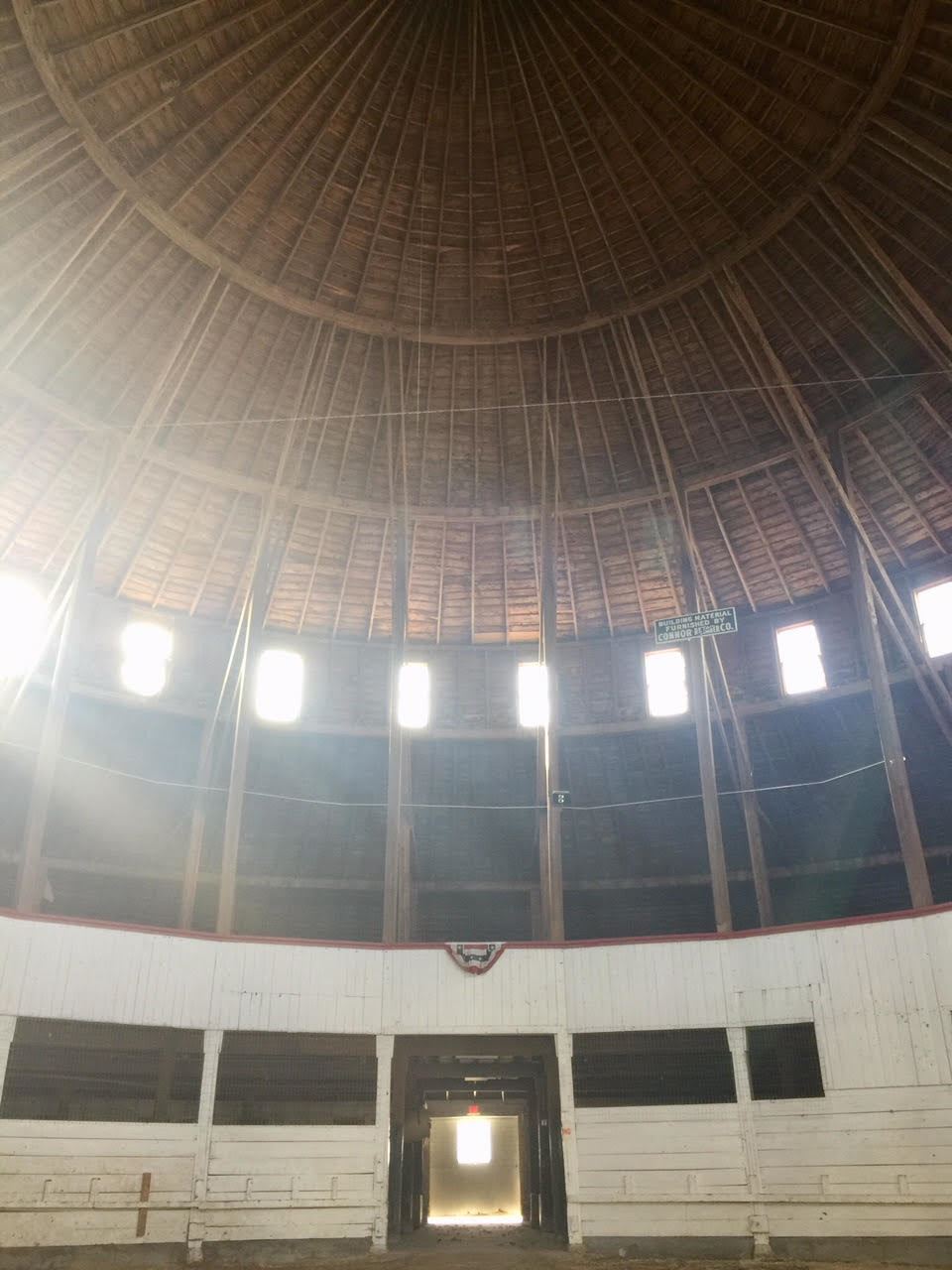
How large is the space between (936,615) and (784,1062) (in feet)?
41.1

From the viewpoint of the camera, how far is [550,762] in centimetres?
2239

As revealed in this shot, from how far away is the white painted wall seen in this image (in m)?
16.8

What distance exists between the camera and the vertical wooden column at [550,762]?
21709 millimetres

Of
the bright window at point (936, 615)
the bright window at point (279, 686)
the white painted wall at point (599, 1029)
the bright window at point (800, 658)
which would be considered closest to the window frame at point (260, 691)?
the bright window at point (279, 686)

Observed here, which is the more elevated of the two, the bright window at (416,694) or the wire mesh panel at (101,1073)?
the bright window at (416,694)

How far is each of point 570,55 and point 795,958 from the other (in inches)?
728

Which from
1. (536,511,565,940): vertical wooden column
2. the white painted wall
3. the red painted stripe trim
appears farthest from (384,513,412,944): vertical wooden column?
(536,511,565,940): vertical wooden column

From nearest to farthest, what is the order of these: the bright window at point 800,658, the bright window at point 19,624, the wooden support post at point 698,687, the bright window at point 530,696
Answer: the wooden support post at point 698,687
the bright window at point 19,624
the bright window at point 800,658
the bright window at point 530,696

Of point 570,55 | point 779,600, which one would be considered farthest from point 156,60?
point 779,600

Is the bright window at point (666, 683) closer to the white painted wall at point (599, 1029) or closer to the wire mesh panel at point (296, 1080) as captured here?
the white painted wall at point (599, 1029)

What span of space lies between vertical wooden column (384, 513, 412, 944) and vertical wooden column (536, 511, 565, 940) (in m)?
3.40

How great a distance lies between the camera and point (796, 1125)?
17.6m

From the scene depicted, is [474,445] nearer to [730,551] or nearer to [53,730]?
[730,551]

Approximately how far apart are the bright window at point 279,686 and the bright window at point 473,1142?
530 inches
